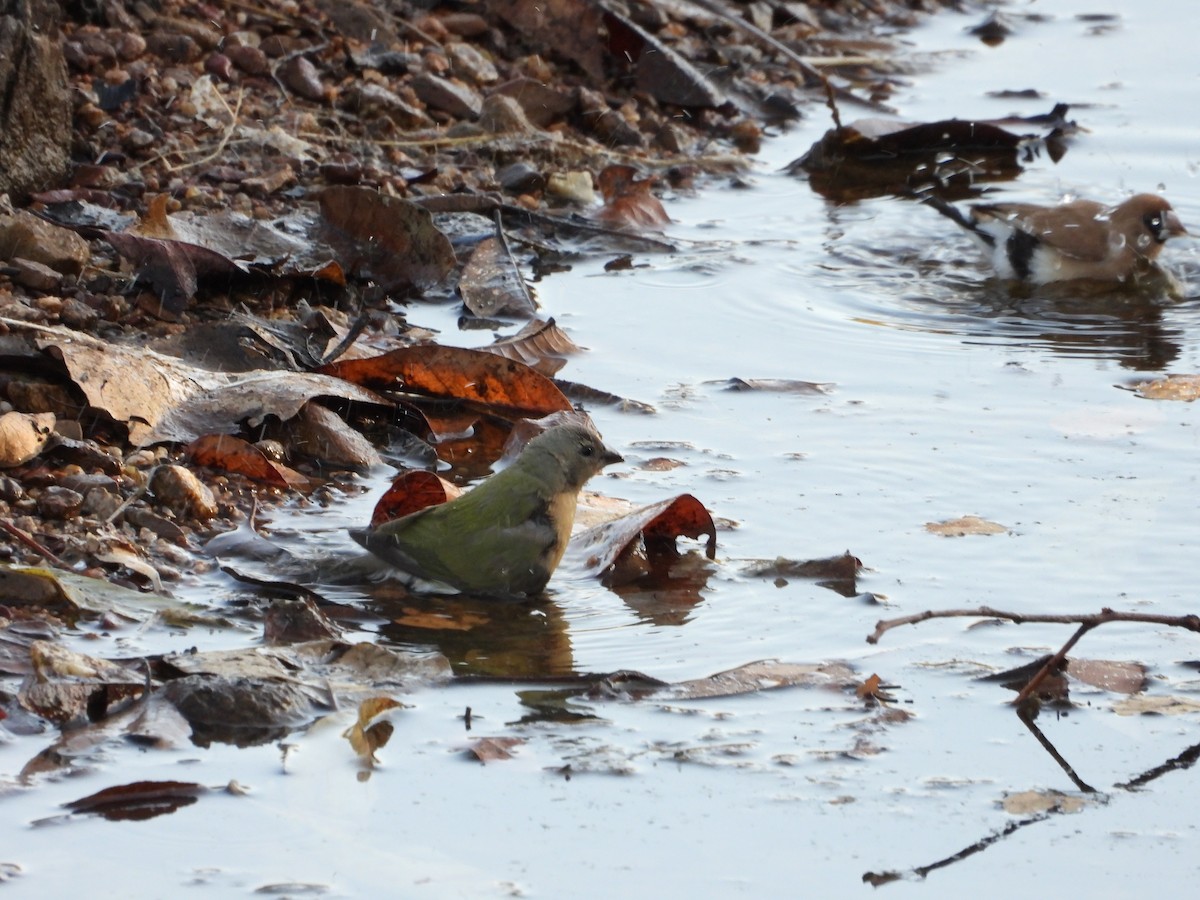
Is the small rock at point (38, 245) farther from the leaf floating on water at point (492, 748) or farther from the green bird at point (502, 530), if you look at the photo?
the leaf floating on water at point (492, 748)

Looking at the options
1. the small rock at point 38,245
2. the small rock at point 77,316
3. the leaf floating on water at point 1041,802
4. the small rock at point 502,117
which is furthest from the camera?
the small rock at point 502,117

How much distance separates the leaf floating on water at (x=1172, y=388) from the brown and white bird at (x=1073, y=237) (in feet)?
4.95

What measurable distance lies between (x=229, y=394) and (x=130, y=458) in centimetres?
45

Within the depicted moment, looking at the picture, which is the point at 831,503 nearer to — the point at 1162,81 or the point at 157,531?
the point at 157,531

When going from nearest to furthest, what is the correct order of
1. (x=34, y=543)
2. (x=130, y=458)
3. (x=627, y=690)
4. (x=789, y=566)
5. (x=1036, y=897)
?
(x=1036, y=897) < (x=627, y=690) < (x=34, y=543) < (x=789, y=566) < (x=130, y=458)

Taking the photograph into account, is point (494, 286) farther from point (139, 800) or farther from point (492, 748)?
point (139, 800)

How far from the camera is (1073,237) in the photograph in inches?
323

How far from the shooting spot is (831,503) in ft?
16.9

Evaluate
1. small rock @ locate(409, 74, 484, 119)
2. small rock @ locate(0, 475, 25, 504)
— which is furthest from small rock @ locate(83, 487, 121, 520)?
small rock @ locate(409, 74, 484, 119)

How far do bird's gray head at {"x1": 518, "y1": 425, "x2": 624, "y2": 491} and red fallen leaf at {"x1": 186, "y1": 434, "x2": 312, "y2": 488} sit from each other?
756 mm

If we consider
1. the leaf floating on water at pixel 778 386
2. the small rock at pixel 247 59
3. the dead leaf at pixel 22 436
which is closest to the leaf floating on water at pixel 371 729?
the dead leaf at pixel 22 436

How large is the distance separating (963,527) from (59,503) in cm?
250

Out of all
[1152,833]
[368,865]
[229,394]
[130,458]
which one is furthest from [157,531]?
[1152,833]

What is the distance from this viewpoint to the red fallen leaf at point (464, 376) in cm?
575
